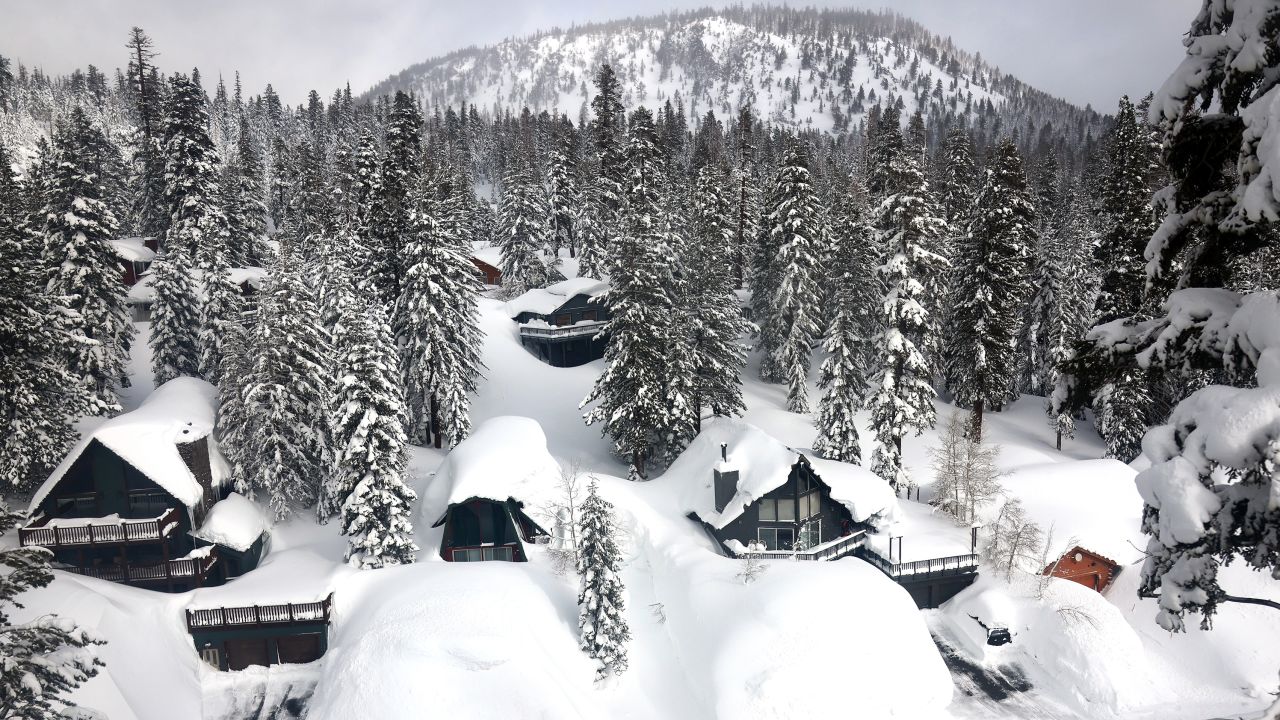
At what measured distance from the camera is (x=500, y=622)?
26562 mm

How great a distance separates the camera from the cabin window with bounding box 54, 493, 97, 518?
30.9 metres

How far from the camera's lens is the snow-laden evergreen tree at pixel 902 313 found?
1330 inches

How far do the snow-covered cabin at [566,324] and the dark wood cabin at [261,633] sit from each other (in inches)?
1289

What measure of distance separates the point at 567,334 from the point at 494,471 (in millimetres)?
26155

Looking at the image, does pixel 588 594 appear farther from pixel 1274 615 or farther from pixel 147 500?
pixel 1274 615

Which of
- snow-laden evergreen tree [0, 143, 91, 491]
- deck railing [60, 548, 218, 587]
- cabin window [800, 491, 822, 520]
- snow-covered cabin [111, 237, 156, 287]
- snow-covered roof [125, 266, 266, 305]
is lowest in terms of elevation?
deck railing [60, 548, 218, 587]

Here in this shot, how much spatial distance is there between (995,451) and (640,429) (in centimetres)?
1997

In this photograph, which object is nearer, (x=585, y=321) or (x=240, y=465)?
(x=240, y=465)

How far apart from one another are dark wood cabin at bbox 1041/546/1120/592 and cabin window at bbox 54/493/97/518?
148 ft

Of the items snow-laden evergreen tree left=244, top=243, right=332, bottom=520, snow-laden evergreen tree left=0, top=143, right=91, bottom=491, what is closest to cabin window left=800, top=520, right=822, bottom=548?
snow-laden evergreen tree left=244, top=243, right=332, bottom=520

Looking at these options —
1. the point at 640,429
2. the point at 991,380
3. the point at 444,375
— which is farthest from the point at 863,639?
the point at 444,375

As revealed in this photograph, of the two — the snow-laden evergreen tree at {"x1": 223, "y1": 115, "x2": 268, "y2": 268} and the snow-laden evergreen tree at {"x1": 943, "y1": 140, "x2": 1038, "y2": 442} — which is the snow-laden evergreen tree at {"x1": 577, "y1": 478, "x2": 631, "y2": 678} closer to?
the snow-laden evergreen tree at {"x1": 943, "y1": 140, "x2": 1038, "y2": 442}

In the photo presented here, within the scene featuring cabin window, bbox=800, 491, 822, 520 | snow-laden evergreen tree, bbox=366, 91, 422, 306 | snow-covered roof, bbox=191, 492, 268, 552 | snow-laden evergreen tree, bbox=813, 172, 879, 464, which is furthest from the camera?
snow-laden evergreen tree, bbox=366, 91, 422, 306

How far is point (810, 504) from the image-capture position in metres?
35.0
